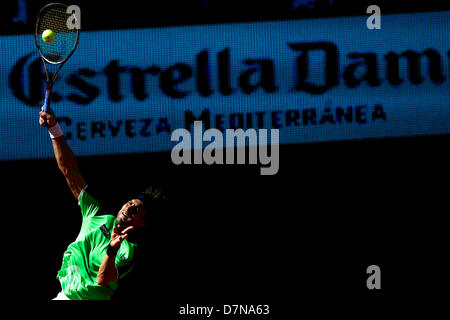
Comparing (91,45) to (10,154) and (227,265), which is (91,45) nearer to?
(10,154)

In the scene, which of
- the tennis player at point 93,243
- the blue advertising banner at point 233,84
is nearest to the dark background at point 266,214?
the blue advertising banner at point 233,84

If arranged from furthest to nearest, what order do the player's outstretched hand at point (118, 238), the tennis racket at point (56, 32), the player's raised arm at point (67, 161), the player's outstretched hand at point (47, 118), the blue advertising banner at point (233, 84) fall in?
the blue advertising banner at point (233, 84), the tennis racket at point (56, 32), the player's raised arm at point (67, 161), the player's outstretched hand at point (47, 118), the player's outstretched hand at point (118, 238)

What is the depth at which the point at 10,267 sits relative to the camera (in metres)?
6.19

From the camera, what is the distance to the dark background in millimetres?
6148

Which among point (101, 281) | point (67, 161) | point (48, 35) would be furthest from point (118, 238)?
point (48, 35)

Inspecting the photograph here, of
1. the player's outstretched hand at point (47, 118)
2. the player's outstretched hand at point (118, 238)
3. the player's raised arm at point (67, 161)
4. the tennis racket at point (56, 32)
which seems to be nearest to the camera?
the player's outstretched hand at point (118, 238)

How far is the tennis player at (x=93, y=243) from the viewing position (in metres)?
4.91

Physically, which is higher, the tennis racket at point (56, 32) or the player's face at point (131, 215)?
the tennis racket at point (56, 32)

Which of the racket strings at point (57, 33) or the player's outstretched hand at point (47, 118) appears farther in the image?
the racket strings at point (57, 33)

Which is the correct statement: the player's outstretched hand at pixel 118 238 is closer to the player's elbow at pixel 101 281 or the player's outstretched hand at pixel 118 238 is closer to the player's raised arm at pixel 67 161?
the player's elbow at pixel 101 281

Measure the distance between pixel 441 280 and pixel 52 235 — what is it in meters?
2.56

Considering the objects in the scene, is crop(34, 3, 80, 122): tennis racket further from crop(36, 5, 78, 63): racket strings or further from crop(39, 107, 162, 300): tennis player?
crop(39, 107, 162, 300): tennis player

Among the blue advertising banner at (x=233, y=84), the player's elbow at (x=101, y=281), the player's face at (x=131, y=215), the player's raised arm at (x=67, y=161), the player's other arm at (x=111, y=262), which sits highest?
the blue advertising banner at (x=233, y=84)

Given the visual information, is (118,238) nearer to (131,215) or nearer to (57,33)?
(131,215)
